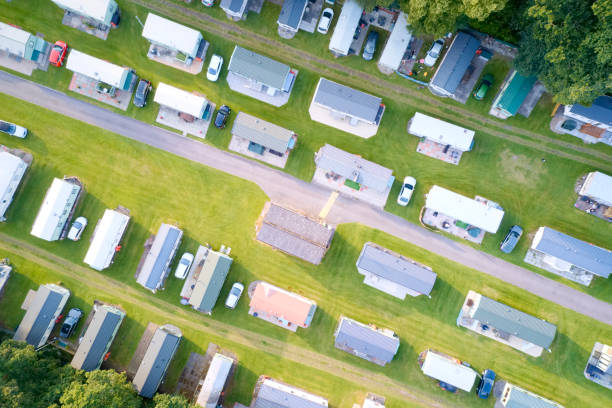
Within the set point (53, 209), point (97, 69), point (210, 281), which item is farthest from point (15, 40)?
point (210, 281)

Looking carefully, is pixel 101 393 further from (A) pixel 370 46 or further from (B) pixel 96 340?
(A) pixel 370 46

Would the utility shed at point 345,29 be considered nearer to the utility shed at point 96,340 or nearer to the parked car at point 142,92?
the parked car at point 142,92

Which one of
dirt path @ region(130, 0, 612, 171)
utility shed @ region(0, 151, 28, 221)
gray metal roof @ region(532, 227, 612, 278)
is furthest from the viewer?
dirt path @ region(130, 0, 612, 171)

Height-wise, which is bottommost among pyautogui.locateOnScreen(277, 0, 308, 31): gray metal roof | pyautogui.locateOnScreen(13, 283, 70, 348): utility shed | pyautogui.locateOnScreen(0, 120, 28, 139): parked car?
pyautogui.locateOnScreen(13, 283, 70, 348): utility shed

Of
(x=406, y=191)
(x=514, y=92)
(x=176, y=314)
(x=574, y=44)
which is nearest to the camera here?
(x=574, y=44)

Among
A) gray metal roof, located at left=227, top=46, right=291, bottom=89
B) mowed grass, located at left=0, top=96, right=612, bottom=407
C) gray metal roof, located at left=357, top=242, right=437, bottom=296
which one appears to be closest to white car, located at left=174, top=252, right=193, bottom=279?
mowed grass, located at left=0, top=96, right=612, bottom=407

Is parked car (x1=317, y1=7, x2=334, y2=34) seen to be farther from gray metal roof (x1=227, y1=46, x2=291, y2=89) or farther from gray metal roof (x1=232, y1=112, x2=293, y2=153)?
gray metal roof (x1=232, y1=112, x2=293, y2=153)

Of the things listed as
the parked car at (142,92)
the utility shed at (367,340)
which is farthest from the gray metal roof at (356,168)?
the parked car at (142,92)
